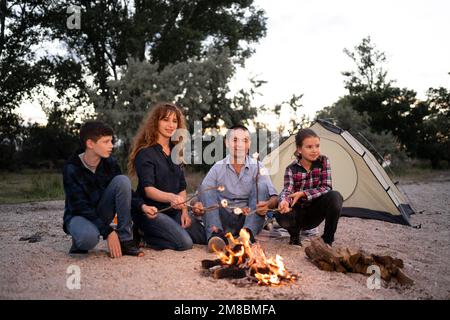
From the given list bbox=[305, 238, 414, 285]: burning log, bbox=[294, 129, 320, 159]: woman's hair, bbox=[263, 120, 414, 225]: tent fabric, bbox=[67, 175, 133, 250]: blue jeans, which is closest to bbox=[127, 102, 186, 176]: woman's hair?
bbox=[67, 175, 133, 250]: blue jeans

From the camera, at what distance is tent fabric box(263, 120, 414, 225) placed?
22.3 ft

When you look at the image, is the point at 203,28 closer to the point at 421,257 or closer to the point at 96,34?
the point at 96,34

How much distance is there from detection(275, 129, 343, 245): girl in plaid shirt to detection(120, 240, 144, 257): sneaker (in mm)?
1437

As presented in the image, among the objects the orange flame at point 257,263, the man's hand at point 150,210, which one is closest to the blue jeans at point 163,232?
the man's hand at point 150,210

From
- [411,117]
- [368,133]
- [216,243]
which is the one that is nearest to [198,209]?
[216,243]

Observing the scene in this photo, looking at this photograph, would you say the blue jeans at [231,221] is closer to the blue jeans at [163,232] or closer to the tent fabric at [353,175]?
the blue jeans at [163,232]

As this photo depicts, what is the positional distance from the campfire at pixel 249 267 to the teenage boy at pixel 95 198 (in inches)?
38.0

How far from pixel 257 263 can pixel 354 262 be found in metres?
0.88

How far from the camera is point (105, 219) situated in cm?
407

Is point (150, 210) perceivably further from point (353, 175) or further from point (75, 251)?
point (353, 175)

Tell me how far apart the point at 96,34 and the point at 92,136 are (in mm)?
16505

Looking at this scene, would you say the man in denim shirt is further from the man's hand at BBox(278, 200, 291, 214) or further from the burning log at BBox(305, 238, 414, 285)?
the burning log at BBox(305, 238, 414, 285)

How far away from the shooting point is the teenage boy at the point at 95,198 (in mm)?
3910
